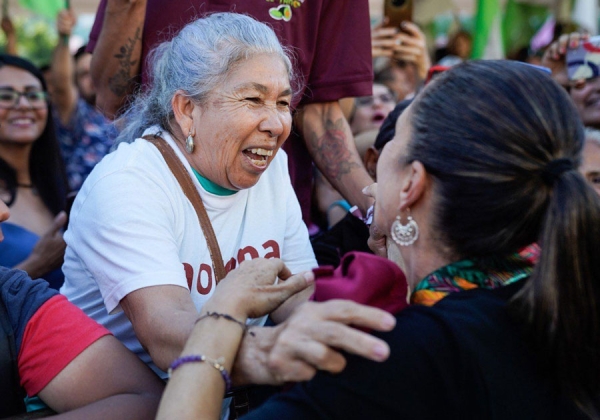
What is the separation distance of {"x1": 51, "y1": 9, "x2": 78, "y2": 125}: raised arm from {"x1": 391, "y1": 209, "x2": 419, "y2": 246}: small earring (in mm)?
4160

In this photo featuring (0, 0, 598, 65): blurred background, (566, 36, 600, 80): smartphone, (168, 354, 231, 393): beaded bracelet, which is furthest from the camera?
(0, 0, 598, 65): blurred background

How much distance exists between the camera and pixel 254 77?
2.59 m

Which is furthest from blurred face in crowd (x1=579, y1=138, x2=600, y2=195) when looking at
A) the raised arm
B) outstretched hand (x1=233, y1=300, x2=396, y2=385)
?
the raised arm

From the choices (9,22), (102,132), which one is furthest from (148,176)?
(9,22)

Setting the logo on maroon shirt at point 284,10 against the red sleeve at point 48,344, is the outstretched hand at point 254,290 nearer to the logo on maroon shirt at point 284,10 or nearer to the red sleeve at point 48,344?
the red sleeve at point 48,344

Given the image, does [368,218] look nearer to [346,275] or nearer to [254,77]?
[254,77]

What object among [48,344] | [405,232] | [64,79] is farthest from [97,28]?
[64,79]

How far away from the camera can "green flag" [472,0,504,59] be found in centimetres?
620

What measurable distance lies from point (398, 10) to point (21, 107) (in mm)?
2297

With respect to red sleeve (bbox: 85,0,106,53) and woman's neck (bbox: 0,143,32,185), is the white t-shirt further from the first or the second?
woman's neck (bbox: 0,143,32,185)

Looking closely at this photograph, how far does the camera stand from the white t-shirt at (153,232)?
7.29 ft

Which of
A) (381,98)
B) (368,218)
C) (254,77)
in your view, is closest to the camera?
(254,77)

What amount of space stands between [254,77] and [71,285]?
96 cm

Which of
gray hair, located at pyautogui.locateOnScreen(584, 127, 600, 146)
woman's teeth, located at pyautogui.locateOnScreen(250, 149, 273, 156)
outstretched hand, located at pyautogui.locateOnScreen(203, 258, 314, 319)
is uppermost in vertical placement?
woman's teeth, located at pyautogui.locateOnScreen(250, 149, 273, 156)
